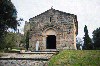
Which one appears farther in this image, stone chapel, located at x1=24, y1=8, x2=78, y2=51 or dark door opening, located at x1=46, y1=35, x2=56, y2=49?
dark door opening, located at x1=46, y1=35, x2=56, y2=49

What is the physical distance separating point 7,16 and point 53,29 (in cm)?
1166

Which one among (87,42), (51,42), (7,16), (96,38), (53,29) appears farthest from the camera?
(96,38)

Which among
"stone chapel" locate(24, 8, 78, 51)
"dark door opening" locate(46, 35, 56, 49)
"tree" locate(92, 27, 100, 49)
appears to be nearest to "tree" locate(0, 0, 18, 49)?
"stone chapel" locate(24, 8, 78, 51)

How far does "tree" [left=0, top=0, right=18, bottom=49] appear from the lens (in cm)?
1938

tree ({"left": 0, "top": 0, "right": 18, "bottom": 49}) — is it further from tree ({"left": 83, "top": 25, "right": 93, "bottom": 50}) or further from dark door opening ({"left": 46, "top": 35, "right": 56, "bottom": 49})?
tree ({"left": 83, "top": 25, "right": 93, "bottom": 50})

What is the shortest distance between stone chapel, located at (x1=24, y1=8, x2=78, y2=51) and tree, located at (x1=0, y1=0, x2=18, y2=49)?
32.3ft

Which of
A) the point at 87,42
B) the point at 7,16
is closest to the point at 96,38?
the point at 87,42

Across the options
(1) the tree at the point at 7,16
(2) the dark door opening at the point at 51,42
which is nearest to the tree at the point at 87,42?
(2) the dark door opening at the point at 51,42

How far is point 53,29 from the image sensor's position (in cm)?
3053

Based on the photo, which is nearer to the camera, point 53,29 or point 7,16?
point 7,16

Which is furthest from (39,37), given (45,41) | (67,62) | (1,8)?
(67,62)

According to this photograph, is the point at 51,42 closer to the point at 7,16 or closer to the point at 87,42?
the point at 7,16

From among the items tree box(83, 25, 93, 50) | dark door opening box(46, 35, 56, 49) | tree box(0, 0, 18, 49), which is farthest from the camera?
tree box(83, 25, 93, 50)

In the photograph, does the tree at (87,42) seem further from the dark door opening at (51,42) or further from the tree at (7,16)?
the tree at (7,16)
